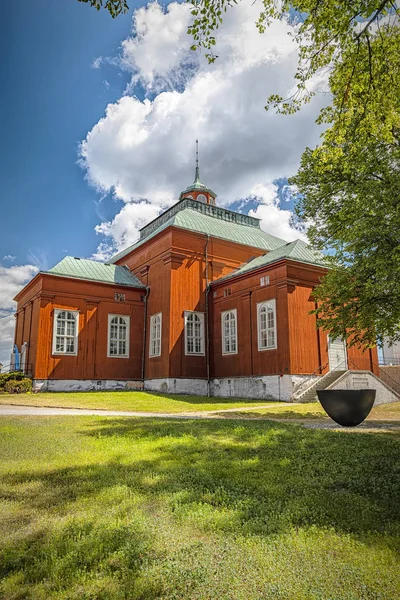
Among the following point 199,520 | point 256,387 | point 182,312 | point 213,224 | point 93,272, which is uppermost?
point 213,224

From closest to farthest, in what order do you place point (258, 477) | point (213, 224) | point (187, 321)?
point (258, 477) → point (187, 321) → point (213, 224)

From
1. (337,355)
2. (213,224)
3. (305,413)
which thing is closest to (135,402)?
(305,413)

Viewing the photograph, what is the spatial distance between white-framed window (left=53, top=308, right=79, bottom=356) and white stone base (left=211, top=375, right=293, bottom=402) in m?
8.34

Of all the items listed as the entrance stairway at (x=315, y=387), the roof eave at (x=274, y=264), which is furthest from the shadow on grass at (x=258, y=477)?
the roof eave at (x=274, y=264)

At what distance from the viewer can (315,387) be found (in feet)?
63.0

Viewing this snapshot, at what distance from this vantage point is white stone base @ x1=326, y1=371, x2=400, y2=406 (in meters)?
19.5

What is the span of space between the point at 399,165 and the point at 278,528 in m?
12.4

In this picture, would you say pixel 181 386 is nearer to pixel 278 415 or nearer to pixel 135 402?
pixel 135 402

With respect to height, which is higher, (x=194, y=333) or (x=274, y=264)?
(x=274, y=264)

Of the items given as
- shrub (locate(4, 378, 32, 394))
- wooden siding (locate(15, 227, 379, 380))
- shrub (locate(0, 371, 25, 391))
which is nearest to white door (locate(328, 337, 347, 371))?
wooden siding (locate(15, 227, 379, 380))

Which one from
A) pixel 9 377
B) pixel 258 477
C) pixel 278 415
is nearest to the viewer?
pixel 258 477

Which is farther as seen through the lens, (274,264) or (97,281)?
(97,281)

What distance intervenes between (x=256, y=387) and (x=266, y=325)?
10.3ft

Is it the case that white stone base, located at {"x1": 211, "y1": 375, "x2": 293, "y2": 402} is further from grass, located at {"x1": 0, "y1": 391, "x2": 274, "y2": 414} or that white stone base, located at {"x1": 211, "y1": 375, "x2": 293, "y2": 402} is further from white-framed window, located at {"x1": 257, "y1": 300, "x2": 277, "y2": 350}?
white-framed window, located at {"x1": 257, "y1": 300, "x2": 277, "y2": 350}
